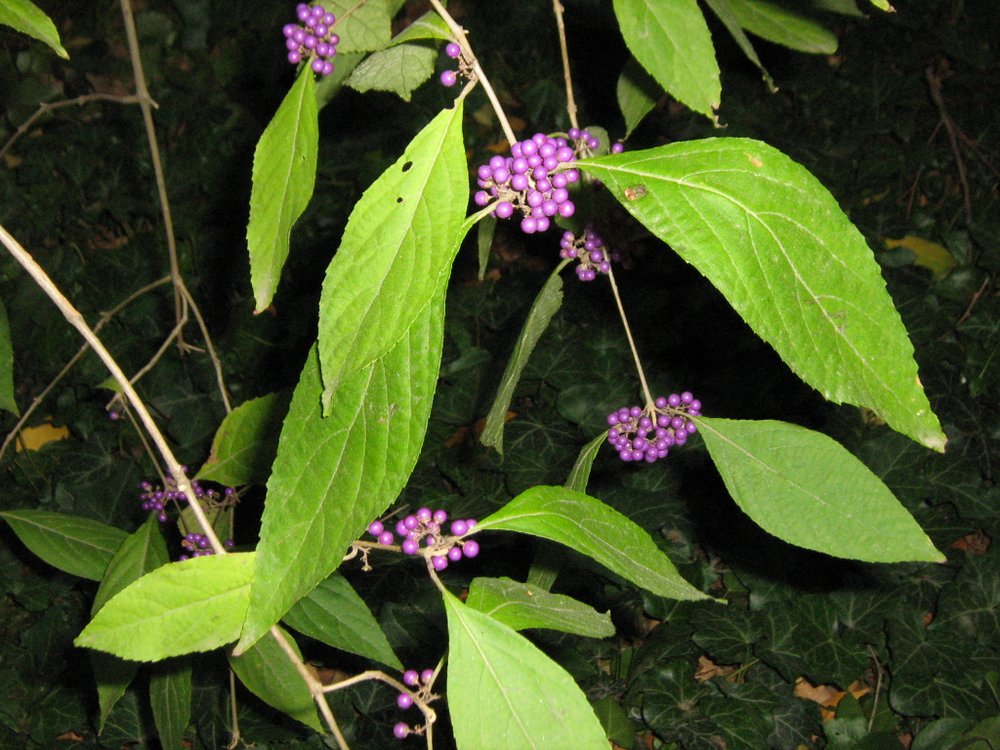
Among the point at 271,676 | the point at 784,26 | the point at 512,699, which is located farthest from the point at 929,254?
the point at 512,699

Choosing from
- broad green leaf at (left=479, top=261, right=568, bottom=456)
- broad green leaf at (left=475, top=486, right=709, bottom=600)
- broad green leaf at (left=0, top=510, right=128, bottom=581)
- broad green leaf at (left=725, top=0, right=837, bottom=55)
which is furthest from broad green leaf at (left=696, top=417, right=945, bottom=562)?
broad green leaf at (left=0, top=510, right=128, bottom=581)

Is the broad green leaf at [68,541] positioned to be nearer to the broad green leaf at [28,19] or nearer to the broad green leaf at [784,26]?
the broad green leaf at [28,19]

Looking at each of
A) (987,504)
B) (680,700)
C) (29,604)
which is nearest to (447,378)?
(680,700)

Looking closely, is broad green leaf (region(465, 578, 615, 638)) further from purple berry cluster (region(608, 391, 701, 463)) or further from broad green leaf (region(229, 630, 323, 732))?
purple berry cluster (region(608, 391, 701, 463))

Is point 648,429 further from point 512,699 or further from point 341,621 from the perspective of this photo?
point 512,699

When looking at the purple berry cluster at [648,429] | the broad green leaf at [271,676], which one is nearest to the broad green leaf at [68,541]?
the broad green leaf at [271,676]

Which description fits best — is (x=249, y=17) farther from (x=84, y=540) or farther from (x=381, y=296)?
(x=381, y=296)

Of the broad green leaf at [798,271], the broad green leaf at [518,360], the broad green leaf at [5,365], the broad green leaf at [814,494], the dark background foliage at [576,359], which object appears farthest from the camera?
the dark background foliage at [576,359]
